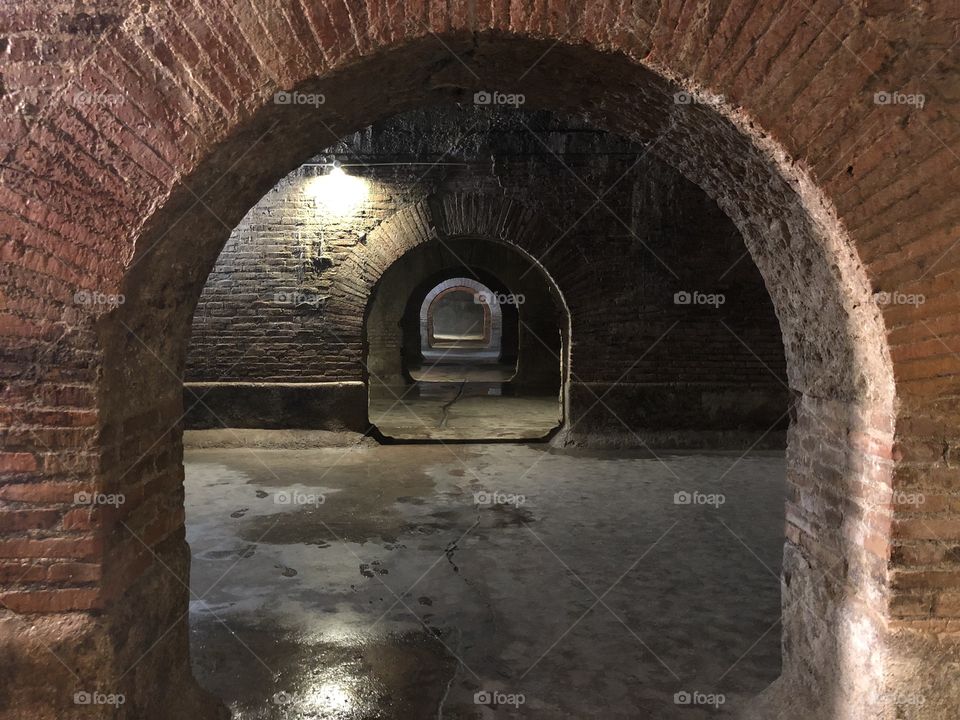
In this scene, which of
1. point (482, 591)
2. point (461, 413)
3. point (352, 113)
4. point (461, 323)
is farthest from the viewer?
point (461, 323)

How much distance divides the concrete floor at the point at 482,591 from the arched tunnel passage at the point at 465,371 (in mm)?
2718

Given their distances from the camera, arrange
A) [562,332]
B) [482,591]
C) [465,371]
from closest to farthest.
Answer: [482,591] → [562,332] → [465,371]

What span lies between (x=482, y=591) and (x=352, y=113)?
9.40 ft

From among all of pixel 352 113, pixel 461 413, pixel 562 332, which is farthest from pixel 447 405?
pixel 352 113

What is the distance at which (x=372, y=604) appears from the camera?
13.3 ft

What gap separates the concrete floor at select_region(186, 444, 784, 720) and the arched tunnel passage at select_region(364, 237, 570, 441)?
272 cm

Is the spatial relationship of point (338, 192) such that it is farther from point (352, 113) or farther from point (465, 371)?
point (465, 371)

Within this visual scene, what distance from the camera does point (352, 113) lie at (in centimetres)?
268

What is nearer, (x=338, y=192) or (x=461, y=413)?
(x=338, y=192)

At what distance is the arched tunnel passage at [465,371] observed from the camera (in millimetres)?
9836

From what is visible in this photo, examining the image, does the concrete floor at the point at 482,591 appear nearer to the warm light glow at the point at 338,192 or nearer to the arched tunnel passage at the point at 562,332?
the arched tunnel passage at the point at 562,332

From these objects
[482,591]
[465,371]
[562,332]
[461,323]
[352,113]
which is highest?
[352,113]

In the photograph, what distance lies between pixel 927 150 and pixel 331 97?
77.0 inches

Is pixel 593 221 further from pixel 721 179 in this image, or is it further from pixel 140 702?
pixel 140 702
